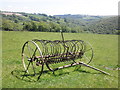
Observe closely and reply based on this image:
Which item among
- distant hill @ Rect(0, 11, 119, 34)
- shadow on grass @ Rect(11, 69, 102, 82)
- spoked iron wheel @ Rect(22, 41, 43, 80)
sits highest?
distant hill @ Rect(0, 11, 119, 34)

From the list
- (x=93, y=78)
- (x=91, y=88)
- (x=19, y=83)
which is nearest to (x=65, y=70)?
(x=93, y=78)

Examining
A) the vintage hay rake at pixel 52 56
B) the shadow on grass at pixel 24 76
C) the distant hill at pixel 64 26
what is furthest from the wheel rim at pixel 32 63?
the distant hill at pixel 64 26

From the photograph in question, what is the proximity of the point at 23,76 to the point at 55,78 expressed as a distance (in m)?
2.32

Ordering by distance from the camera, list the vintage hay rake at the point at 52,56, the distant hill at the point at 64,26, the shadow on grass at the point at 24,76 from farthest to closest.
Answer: the distant hill at the point at 64,26 < the vintage hay rake at the point at 52,56 < the shadow on grass at the point at 24,76

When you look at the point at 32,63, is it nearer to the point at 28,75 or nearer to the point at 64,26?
the point at 28,75

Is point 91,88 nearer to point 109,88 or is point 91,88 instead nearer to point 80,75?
point 109,88

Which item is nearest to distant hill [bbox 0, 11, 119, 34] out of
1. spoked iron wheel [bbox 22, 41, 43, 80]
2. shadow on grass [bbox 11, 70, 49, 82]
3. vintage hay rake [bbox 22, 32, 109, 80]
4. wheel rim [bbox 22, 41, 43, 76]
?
wheel rim [bbox 22, 41, 43, 76]

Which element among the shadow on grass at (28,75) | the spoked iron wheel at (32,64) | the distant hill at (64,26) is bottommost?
the shadow on grass at (28,75)

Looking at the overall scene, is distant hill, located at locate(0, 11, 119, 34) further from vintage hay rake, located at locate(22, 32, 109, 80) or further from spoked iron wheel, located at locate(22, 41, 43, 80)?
vintage hay rake, located at locate(22, 32, 109, 80)

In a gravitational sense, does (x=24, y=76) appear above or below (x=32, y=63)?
below

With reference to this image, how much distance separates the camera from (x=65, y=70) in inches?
459

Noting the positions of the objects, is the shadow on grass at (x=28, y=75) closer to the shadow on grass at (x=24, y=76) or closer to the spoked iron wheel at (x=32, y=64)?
the shadow on grass at (x=24, y=76)

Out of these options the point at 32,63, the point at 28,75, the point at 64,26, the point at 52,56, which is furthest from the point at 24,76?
the point at 64,26

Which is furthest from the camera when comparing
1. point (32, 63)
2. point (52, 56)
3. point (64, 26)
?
point (64, 26)
